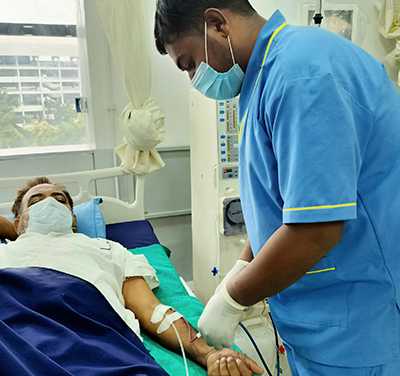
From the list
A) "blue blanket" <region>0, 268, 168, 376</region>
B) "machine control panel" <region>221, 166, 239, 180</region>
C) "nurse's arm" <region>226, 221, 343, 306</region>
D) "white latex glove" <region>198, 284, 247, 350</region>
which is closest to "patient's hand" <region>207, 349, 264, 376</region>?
"blue blanket" <region>0, 268, 168, 376</region>

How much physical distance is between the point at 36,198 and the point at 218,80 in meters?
1.32

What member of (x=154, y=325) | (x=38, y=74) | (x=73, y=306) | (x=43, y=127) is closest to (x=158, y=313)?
(x=154, y=325)

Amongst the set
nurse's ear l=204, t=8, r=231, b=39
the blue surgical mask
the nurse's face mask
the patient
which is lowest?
the patient

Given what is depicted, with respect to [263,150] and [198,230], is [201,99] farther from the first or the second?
[263,150]

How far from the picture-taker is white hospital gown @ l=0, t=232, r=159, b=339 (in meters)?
Answer: 1.42

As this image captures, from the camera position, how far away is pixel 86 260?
5.04 feet

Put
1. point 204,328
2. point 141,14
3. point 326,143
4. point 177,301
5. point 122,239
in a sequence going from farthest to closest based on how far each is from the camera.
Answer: point 122,239, point 141,14, point 177,301, point 204,328, point 326,143

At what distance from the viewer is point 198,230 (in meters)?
2.33

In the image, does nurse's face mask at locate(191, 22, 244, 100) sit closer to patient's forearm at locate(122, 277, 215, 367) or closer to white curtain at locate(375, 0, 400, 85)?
patient's forearm at locate(122, 277, 215, 367)

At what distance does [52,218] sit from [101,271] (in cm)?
38

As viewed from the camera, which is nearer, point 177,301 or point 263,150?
point 263,150

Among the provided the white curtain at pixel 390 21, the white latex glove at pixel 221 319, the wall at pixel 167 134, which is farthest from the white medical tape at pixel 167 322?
the white curtain at pixel 390 21

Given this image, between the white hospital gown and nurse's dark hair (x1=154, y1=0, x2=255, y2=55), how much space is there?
1.01 metres

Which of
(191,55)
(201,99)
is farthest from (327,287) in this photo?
(201,99)
